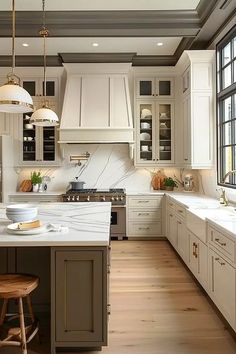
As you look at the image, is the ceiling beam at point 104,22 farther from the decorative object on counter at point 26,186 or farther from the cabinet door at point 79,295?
the cabinet door at point 79,295

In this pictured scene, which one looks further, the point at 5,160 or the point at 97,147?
the point at 97,147

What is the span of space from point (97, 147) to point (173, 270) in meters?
2.85

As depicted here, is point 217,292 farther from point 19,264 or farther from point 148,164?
point 148,164

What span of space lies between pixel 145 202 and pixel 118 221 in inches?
22.4

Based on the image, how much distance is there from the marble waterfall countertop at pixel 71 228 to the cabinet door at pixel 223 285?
3.21ft

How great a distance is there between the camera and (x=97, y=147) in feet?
20.1

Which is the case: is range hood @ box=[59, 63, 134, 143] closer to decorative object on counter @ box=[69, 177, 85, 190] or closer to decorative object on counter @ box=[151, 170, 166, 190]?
decorative object on counter @ box=[69, 177, 85, 190]

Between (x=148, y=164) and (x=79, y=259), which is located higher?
(x=148, y=164)

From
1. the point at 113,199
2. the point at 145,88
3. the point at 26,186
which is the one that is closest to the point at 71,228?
the point at 113,199

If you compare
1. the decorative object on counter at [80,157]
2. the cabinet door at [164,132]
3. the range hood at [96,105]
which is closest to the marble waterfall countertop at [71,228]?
the range hood at [96,105]

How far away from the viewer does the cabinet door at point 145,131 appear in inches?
230

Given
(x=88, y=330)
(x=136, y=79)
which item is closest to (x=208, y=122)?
(x=136, y=79)

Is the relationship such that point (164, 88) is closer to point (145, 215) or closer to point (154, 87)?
point (154, 87)

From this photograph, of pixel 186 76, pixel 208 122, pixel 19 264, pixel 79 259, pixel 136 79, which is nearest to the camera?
pixel 79 259
